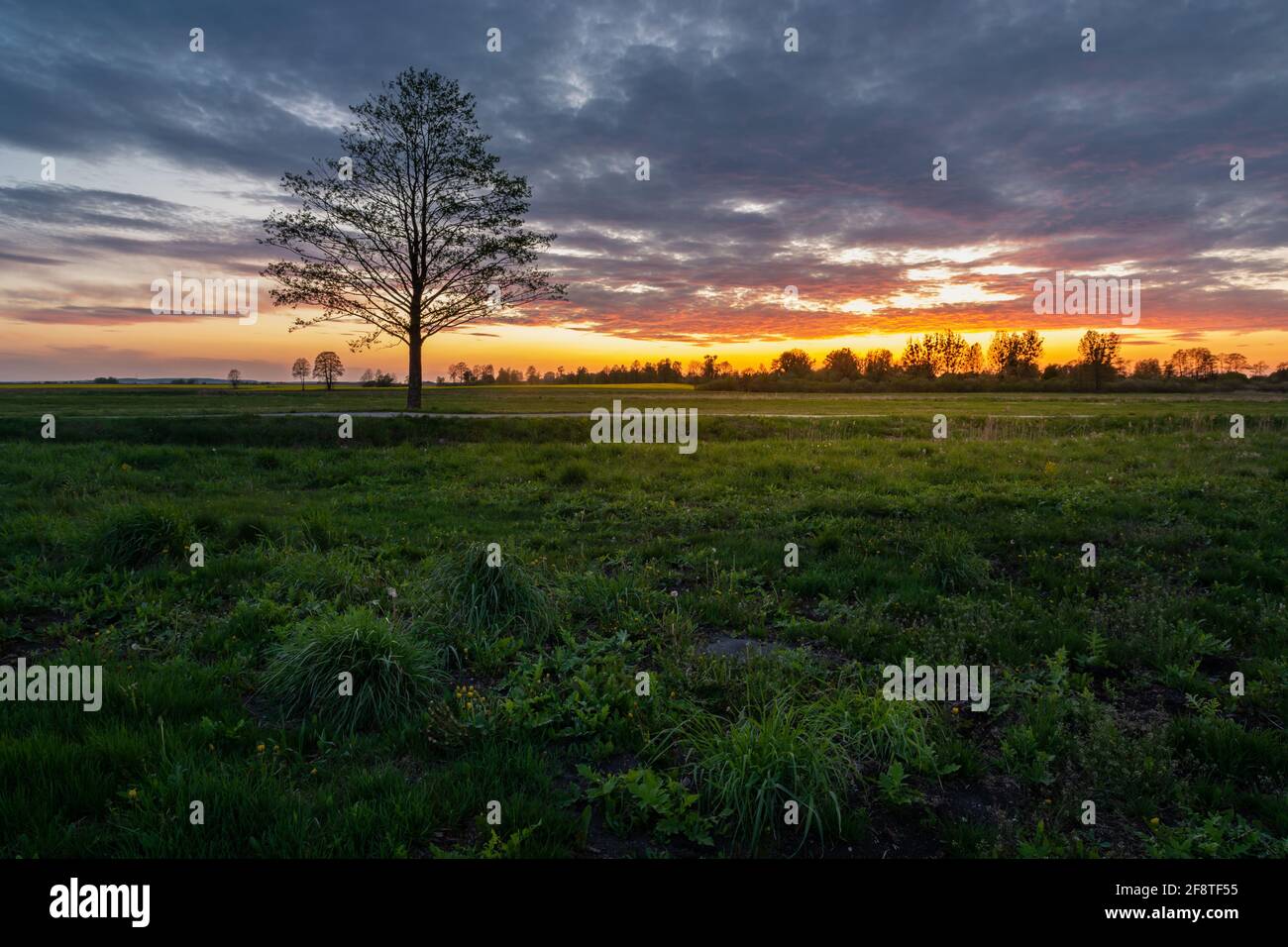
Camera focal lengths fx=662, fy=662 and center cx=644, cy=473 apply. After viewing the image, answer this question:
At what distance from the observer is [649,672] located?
6277 mm

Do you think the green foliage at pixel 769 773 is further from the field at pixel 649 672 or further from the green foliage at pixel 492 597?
the green foliage at pixel 492 597

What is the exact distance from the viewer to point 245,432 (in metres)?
24.1

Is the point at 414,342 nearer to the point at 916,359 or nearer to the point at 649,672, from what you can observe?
the point at 649,672

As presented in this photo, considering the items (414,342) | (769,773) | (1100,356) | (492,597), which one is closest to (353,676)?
(492,597)

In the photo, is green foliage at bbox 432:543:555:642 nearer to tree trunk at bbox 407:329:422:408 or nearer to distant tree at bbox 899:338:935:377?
tree trunk at bbox 407:329:422:408

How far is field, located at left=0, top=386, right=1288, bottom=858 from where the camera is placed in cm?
413

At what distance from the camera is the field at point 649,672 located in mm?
4129

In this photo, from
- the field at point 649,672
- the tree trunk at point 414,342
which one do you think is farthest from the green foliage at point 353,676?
the tree trunk at point 414,342

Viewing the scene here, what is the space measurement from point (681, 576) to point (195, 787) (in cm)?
618

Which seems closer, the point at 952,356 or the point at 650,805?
the point at 650,805

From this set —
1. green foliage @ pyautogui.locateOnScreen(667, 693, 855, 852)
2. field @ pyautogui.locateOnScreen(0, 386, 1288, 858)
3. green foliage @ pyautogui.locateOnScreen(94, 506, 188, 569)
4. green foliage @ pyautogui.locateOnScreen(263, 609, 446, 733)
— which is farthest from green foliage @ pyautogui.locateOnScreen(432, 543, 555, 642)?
green foliage @ pyautogui.locateOnScreen(94, 506, 188, 569)
